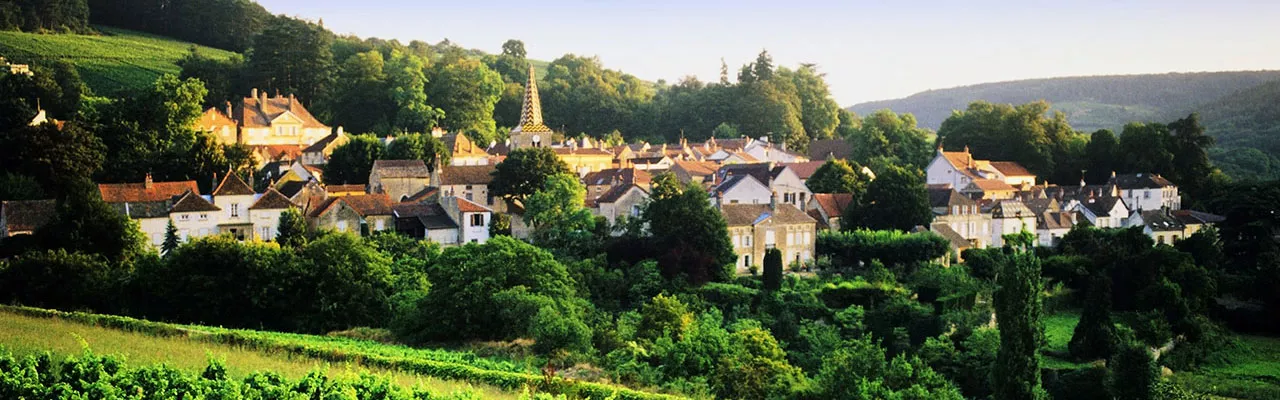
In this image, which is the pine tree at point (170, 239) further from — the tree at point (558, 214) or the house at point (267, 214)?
the tree at point (558, 214)

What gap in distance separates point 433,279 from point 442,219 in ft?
35.3

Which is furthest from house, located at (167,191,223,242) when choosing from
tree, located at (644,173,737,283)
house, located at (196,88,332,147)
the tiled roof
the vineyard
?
the tiled roof

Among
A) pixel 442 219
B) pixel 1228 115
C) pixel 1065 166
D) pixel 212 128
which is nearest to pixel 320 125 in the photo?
pixel 212 128

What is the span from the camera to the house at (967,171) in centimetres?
6519

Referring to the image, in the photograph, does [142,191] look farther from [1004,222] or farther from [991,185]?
[991,185]

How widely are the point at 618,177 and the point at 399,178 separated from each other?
33.6 ft

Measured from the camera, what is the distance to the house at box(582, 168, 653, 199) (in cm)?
5470

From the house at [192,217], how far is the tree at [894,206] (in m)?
26.1

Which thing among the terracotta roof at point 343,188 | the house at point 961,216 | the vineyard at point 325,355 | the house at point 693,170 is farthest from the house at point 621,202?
the vineyard at point 325,355

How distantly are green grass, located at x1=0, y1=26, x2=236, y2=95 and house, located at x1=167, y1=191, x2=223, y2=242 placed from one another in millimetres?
29825

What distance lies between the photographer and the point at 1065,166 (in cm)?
7312

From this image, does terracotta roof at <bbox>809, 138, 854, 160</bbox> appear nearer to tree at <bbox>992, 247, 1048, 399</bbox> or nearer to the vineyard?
tree at <bbox>992, 247, 1048, 399</bbox>

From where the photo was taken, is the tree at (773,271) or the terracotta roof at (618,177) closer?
the tree at (773,271)

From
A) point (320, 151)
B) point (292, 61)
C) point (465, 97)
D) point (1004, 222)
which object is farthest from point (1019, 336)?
point (292, 61)
